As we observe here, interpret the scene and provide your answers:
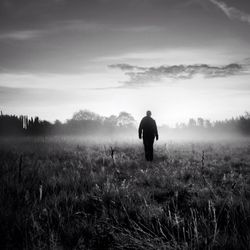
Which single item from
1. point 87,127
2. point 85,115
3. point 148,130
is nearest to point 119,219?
point 148,130

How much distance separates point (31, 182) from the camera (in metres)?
4.50

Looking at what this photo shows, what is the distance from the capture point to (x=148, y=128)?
1022 cm

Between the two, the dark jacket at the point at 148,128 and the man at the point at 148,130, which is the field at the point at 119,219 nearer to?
the man at the point at 148,130

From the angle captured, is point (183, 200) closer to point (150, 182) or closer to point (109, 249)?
point (150, 182)

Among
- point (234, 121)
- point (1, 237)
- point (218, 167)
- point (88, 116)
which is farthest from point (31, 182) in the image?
point (88, 116)

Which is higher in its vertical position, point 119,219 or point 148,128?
point 148,128

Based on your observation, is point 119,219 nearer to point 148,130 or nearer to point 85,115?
point 148,130

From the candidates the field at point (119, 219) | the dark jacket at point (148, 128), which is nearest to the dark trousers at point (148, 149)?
the dark jacket at point (148, 128)

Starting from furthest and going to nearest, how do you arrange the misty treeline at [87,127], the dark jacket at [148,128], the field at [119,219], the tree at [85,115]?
the tree at [85,115] → the misty treeline at [87,127] → the dark jacket at [148,128] → the field at [119,219]

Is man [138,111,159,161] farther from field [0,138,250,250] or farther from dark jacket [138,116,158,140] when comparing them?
field [0,138,250,250]

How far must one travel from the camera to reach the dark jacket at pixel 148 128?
10.1 meters

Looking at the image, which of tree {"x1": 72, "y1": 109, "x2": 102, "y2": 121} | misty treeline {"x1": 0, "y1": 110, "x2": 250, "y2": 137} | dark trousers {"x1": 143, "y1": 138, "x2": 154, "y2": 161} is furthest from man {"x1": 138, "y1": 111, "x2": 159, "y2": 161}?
tree {"x1": 72, "y1": 109, "x2": 102, "y2": 121}

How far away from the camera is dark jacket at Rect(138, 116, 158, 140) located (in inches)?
399

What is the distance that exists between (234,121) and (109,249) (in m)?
73.6
